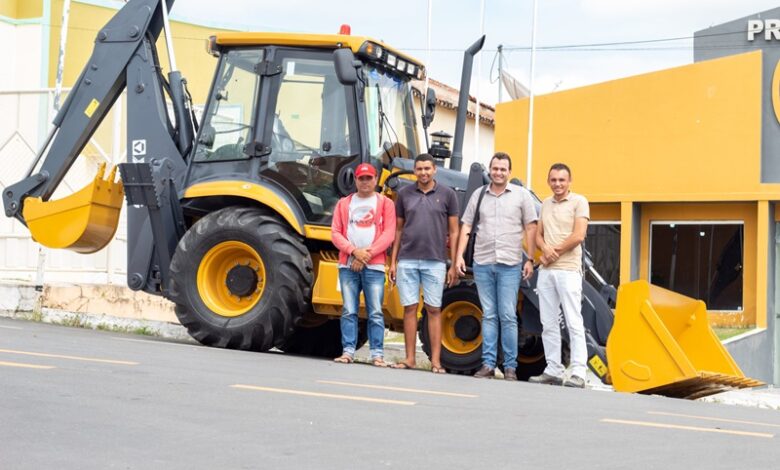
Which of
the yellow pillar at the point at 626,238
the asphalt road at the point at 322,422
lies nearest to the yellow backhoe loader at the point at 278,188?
the asphalt road at the point at 322,422

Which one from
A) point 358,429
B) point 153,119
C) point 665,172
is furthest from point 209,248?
point 665,172

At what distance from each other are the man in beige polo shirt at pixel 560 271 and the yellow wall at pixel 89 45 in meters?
20.6

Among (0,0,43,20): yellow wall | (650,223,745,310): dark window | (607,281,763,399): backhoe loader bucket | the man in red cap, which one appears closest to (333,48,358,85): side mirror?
the man in red cap

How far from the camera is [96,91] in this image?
43.8 ft

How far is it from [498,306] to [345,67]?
2.40 metres

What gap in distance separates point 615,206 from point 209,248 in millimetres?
14995

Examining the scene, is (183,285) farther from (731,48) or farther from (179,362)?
(731,48)

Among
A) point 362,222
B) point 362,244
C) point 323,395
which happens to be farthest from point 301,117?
point 323,395

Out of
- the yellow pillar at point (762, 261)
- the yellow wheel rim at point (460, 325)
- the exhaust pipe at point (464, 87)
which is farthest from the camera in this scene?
the yellow pillar at point (762, 261)

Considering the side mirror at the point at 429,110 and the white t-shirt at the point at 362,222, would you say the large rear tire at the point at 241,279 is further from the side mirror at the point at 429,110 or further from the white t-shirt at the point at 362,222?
the side mirror at the point at 429,110

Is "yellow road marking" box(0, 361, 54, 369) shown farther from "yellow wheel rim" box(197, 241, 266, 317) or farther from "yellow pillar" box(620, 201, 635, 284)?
"yellow pillar" box(620, 201, 635, 284)

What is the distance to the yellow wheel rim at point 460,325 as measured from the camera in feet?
38.0

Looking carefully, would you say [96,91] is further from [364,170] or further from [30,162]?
[364,170]

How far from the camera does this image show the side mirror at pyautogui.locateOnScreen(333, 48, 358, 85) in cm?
1118
